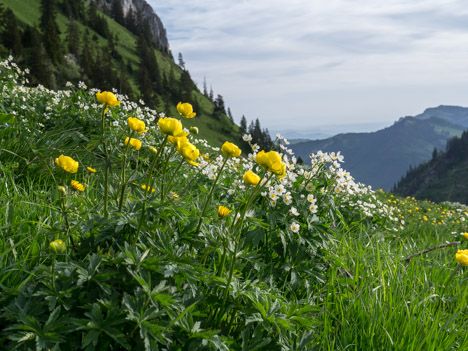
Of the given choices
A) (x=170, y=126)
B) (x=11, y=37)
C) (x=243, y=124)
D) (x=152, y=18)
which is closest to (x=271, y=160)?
(x=170, y=126)

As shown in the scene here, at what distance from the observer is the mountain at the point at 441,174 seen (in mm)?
124875

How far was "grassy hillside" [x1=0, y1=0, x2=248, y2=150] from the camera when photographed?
66544mm

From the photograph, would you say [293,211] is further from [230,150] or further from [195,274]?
[195,274]

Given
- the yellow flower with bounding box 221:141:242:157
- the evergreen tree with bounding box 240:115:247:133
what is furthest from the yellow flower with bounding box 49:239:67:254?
the evergreen tree with bounding box 240:115:247:133

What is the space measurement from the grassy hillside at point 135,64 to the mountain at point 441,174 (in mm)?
78453

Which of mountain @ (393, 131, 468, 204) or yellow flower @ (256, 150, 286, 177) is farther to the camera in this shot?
mountain @ (393, 131, 468, 204)

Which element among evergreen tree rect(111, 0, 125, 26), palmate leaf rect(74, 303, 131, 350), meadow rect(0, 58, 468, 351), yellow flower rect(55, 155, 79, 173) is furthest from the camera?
evergreen tree rect(111, 0, 125, 26)

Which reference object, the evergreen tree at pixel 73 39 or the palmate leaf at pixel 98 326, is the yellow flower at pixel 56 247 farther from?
the evergreen tree at pixel 73 39

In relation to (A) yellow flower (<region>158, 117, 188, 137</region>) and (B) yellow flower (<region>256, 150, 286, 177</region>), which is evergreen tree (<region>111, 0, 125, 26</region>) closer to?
(A) yellow flower (<region>158, 117, 188, 137</region>)

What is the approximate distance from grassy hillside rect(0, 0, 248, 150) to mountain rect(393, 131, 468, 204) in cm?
7845

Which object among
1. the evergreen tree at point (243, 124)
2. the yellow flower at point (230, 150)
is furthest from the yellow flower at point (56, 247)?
the evergreen tree at point (243, 124)

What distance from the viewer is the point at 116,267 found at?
67.6 inches

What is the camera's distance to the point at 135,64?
3260 inches

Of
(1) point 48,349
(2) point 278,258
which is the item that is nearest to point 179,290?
(1) point 48,349
